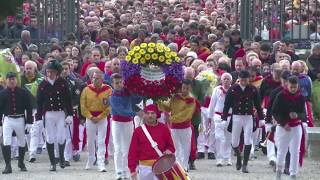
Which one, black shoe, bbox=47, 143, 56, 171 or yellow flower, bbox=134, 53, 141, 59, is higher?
yellow flower, bbox=134, 53, 141, 59

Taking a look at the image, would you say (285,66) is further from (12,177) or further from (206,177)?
(12,177)

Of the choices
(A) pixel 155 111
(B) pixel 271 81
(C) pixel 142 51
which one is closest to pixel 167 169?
(A) pixel 155 111

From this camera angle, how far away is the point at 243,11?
2362cm

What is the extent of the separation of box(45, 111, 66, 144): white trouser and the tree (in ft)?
33.2

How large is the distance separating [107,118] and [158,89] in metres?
3.77

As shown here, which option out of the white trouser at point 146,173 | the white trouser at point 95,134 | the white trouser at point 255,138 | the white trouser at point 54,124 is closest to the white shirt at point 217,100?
the white trouser at point 255,138

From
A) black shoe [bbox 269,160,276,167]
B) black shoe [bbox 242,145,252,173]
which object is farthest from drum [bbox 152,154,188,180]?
black shoe [bbox 269,160,276,167]

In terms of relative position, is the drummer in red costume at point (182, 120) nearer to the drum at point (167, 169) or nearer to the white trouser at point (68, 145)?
the white trouser at point (68, 145)

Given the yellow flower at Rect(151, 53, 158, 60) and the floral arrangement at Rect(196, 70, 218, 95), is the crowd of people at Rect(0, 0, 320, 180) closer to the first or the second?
the floral arrangement at Rect(196, 70, 218, 95)

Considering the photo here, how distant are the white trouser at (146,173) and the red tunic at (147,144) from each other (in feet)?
0.30

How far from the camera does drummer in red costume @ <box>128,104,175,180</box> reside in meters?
12.1

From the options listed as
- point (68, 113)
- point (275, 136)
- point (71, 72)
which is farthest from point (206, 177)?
point (71, 72)

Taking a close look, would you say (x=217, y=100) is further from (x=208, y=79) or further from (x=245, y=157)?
(x=245, y=157)

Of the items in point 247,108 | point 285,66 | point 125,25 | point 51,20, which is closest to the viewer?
point 247,108
